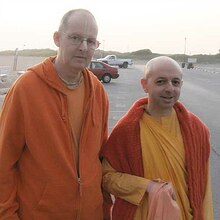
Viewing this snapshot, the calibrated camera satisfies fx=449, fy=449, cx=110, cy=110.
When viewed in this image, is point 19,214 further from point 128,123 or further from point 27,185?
point 128,123

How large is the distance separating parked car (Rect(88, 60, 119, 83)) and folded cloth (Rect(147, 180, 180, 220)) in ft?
84.3

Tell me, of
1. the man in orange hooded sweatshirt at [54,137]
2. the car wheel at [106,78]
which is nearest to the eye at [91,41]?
the man in orange hooded sweatshirt at [54,137]

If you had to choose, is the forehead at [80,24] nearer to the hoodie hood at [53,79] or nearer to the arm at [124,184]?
the hoodie hood at [53,79]

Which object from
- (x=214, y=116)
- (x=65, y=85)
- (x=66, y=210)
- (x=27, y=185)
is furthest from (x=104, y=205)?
(x=214, y=116)

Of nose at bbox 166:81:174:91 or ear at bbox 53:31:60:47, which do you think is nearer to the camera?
ear at bbox 53:31:60:47

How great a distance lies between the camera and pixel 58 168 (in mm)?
2600

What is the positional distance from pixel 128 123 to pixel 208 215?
2.59ft

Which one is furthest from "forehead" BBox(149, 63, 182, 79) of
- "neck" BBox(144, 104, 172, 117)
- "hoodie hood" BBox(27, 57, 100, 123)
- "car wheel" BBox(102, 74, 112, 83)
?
"car wheel" BBox(102, 74, 112, 83)

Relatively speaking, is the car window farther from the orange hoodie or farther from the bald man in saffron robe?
the orange hoodie

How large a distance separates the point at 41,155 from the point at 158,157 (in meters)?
0.72

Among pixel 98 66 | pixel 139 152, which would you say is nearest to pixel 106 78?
pixel 98 66

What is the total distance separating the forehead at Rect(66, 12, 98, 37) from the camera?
2.64 meters

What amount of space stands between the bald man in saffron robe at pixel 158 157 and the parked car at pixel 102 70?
83.4 feet

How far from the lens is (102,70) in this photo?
28906 mm
